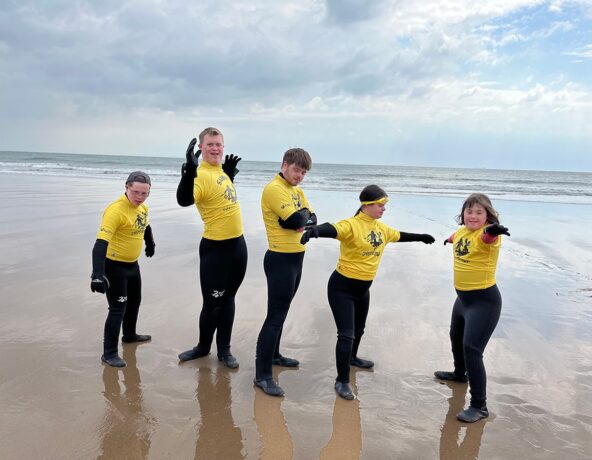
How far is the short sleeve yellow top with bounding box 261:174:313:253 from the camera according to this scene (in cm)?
356

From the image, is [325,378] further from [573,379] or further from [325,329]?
[573,379]

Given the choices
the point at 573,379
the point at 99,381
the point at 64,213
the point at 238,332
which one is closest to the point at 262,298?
the point at 238,332

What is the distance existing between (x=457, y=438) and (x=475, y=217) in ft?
5.47

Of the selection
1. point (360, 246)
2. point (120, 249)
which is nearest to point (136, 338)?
point (120, 249)

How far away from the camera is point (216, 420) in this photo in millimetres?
3176

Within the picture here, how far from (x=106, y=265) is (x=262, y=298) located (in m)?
2.24

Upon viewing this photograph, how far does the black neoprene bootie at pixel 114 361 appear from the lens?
3.90m

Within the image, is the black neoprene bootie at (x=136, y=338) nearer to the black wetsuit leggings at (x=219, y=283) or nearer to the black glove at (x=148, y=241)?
the black wetsuit leggings at (x=219, y=283)

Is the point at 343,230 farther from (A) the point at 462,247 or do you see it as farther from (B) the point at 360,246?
(A) the point at 462,247

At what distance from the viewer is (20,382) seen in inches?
139

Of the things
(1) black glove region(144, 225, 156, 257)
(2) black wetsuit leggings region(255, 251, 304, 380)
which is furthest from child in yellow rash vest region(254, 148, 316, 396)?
(1) black glove region(144, 225, 156, 257)

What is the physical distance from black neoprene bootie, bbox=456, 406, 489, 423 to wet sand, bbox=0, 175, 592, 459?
0.05m

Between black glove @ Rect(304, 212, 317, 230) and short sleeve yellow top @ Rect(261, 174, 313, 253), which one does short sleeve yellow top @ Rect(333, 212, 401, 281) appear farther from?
short sleeve yellow top @ Rect(261, 174, 313, 253)

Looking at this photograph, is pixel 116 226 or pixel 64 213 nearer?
pixel 116 226
